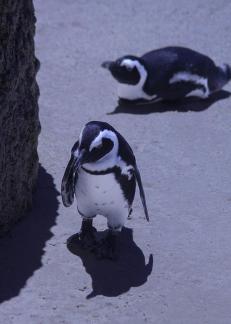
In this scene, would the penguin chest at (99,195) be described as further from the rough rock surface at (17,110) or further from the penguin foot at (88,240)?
the rough rock surface at (17,110)

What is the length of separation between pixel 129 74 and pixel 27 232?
4.57 ft

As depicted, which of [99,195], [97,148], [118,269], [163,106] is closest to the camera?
[97,148]

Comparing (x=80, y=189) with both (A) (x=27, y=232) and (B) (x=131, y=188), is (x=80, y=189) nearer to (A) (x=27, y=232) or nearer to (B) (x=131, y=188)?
(B) (x=131, y=188)

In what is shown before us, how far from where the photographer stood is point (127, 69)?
427 cm

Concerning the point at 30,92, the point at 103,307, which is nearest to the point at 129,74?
the point at 30,92

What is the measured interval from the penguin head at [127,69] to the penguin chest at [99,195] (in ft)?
4.65

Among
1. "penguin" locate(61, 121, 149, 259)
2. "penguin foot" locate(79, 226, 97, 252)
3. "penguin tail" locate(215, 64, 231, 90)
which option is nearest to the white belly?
"penguin" locate(61, 121, 149, 259)

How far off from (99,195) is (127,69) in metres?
1.52

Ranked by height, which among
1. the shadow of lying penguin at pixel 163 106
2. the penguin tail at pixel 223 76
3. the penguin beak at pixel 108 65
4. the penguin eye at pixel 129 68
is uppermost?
the penguin eye at pixel 129 68

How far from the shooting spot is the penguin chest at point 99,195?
2.84 m

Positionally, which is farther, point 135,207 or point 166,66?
point 166,66

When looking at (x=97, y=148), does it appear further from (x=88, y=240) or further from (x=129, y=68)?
(x=129, y=68)

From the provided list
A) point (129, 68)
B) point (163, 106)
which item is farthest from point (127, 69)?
point (163, 106)

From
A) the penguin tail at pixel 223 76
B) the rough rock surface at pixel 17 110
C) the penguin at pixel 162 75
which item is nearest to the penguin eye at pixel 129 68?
the penguin at pixel 162 75
